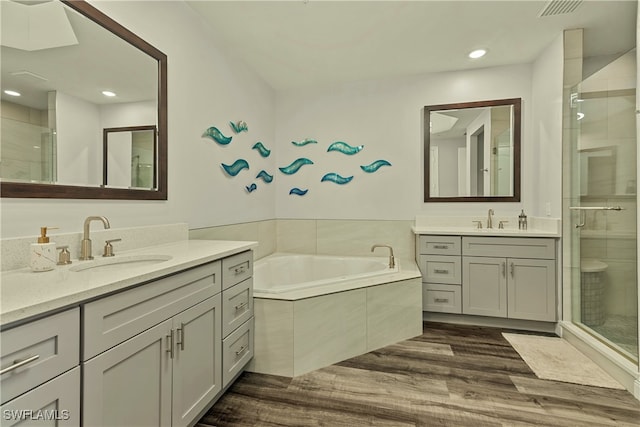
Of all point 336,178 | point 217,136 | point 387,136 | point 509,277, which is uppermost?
point 387,136

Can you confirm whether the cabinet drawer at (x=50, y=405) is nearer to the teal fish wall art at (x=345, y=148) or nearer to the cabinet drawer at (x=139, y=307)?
the cabinet drawer at (x=139, y=307)

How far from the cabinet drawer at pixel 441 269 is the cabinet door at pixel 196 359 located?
2085mm

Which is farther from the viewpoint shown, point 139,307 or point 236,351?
point 236,351

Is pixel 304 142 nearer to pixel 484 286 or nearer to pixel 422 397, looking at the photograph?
pixel 484 286

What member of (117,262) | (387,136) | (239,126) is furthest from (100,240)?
(387,136)

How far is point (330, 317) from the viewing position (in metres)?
2.30

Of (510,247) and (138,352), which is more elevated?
(510,247)

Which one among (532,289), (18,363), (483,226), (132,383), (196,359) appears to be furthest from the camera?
(483,226)

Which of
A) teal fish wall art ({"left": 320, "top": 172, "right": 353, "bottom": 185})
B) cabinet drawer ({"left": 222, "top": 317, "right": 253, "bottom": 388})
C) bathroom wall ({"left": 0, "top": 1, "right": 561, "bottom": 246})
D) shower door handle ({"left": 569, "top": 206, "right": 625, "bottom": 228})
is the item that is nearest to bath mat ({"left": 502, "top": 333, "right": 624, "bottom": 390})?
shower door handle ({"left": 569, "top": 206, "right": 625, "bottom": 228})

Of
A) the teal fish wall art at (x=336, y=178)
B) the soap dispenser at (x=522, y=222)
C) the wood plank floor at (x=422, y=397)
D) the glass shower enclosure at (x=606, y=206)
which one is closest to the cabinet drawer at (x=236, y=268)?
the wood plank floor at (x=422, y=397)

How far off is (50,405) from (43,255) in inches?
23.5

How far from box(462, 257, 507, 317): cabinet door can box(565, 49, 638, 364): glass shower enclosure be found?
52 cm

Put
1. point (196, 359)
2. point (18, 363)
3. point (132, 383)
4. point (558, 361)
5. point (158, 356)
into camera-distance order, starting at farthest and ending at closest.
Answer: point (558, 361)
point (196, 359)
point (158, 356)
point (132, 383)
point (18, 363)

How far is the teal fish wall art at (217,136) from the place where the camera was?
8.41 feet
